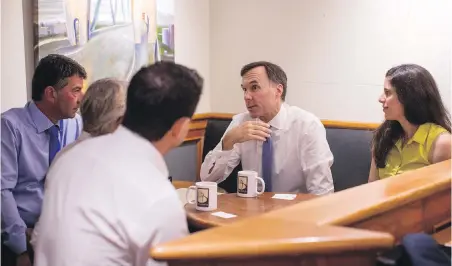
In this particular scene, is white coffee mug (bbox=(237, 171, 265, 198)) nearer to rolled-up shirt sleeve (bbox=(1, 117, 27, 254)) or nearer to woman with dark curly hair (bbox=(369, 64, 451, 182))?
woman with dark curly hair (bbox=(369, 64, 451, 182))

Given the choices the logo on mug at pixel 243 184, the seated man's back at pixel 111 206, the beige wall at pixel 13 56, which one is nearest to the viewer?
the seated man's back at pixel 111 206

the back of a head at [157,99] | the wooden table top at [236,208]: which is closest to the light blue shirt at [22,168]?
the wooden table top at [236,208]

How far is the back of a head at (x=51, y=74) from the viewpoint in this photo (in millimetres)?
2525

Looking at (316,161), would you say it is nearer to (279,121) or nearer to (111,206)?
(279,121)

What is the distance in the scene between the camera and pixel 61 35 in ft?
9.83

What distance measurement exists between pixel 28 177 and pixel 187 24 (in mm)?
1915

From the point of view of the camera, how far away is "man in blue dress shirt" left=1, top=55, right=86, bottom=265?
2279 mm

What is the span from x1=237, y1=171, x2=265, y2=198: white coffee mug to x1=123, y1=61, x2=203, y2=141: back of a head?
950 millimetres

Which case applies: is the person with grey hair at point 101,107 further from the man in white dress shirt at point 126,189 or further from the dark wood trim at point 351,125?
the dark wood trim at point 351,125

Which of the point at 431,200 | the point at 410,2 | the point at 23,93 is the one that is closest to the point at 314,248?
the point at 431,200

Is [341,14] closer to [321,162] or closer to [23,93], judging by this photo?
[321,162]

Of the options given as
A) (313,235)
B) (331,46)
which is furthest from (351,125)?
(313,235)

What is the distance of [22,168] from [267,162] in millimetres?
1147

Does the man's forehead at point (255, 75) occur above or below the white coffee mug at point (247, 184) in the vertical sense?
above
